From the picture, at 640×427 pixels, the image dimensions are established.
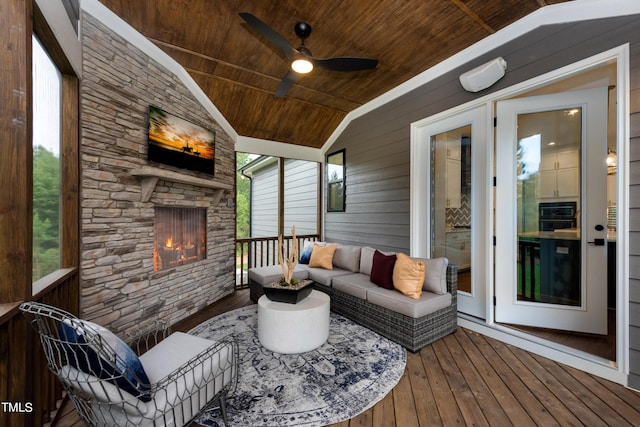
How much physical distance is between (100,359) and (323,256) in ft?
10.4

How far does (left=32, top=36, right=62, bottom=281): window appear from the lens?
5.65 feet

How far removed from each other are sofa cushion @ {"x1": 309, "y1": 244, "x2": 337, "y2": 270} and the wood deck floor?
181 cm

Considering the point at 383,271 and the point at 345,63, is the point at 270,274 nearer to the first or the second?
the point at 383,271

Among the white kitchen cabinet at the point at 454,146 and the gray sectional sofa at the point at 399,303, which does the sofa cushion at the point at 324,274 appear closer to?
the gray sectional sofa at the point at 399,303

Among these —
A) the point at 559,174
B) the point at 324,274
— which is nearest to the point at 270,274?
the point at 324,274

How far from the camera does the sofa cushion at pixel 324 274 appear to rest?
11.8 ft

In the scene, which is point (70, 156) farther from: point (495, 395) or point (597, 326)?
point (597, 326)

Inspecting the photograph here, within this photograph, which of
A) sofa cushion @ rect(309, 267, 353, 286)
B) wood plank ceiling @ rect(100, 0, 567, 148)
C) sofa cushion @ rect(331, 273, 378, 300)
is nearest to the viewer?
wood plank ceiling @ rect(100, 0, 567, 148)

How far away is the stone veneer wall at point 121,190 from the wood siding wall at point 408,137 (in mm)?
2797

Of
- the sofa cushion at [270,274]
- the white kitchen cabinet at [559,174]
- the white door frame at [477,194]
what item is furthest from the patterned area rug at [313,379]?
the white kitchen cabinet at [559,174]

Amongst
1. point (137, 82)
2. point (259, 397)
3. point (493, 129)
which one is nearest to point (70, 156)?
point (137, 82)

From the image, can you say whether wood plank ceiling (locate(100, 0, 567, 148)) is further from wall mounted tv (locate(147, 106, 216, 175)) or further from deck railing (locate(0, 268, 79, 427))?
deck railing (locate(0, 268, 79, 427))

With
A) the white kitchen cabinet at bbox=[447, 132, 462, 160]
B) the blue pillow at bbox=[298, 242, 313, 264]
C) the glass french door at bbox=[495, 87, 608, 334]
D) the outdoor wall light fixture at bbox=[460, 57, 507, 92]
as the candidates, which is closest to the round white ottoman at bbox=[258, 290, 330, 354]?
the blue pillow at bbox=[298, 242, 313, 264]

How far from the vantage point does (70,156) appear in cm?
210
